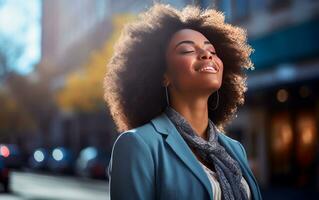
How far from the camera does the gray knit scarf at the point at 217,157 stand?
2501 millimetres

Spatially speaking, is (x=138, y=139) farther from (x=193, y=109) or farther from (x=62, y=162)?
(x=62, y=162)

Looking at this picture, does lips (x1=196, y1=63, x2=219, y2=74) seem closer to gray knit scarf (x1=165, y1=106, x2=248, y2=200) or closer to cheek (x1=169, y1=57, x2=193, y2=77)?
cheek (x1=169, y1=57, x2=193, y2=77)

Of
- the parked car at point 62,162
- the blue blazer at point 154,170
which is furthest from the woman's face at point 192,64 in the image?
the parked car at point 62,162

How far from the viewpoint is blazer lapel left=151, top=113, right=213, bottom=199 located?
2408 mm

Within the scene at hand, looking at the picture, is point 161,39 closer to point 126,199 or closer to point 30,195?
point 126,199

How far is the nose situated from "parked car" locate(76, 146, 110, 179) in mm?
25494

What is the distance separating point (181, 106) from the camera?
2.63m

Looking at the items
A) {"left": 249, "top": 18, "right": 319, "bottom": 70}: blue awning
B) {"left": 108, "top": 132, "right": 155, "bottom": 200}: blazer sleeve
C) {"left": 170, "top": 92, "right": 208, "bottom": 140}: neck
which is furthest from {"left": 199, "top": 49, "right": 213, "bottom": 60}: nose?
{"left": 249, "top": 18, "right": 319, "bottom": 70}: blue awning

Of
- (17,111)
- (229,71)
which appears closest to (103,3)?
(17,111)

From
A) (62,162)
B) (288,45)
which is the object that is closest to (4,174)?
(288,45)

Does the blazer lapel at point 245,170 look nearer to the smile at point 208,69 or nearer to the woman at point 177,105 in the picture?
the woman at point 177,105

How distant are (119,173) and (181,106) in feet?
1.37

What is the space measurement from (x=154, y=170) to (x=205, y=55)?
51cm

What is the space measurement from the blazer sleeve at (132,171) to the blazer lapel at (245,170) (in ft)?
1.59
